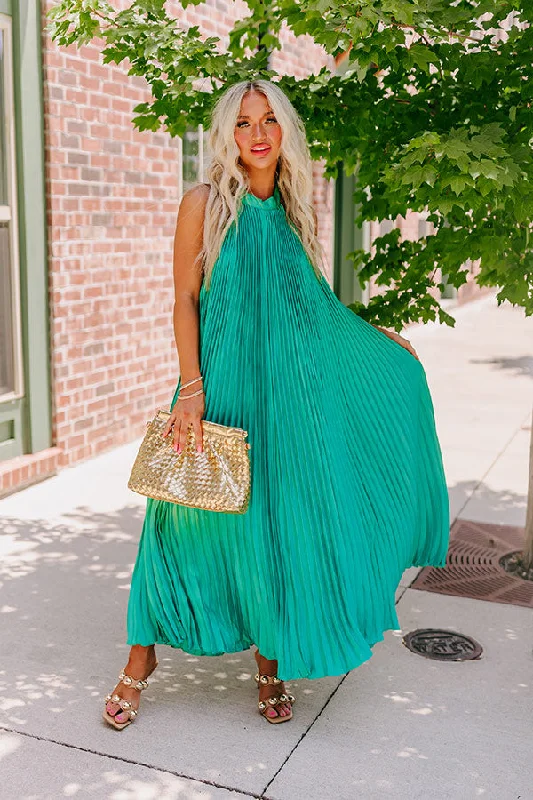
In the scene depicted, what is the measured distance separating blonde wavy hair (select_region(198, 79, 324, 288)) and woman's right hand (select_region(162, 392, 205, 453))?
1.29 ft

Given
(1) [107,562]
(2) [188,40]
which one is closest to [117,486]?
(1) [107,562]

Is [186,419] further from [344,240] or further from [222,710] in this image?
[344,240]

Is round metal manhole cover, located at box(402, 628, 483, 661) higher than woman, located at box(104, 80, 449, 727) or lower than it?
lower

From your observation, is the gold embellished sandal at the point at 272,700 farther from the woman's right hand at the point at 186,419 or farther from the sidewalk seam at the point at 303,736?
the woman's right hand at the point at 186,419

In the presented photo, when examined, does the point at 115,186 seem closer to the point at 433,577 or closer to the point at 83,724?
the point at 433,577

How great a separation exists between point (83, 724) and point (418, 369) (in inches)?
67.9

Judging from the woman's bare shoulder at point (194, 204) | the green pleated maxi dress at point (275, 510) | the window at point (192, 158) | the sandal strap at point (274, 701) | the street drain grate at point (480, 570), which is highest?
the window at point (192, 158)

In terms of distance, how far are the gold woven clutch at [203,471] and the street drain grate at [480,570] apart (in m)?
1.88

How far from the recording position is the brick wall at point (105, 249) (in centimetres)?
617

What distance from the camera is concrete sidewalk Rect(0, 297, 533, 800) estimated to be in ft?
9.79

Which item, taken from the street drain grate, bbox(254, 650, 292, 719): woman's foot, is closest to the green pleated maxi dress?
bbox(254, 650, 292, 719): woman's foot

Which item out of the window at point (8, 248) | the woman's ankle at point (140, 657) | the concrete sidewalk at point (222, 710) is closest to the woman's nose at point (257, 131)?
the woman's ankle at point (140, 657)

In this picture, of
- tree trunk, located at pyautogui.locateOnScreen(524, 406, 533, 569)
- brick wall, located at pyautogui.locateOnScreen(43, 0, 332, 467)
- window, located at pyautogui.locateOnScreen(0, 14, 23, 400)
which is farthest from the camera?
brick wall, located at pyautogui.locateOnScreen(43, 0, 332, 467)

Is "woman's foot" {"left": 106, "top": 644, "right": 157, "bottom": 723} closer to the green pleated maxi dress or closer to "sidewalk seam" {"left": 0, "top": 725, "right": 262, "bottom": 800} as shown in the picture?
the green pleated maxi dress
